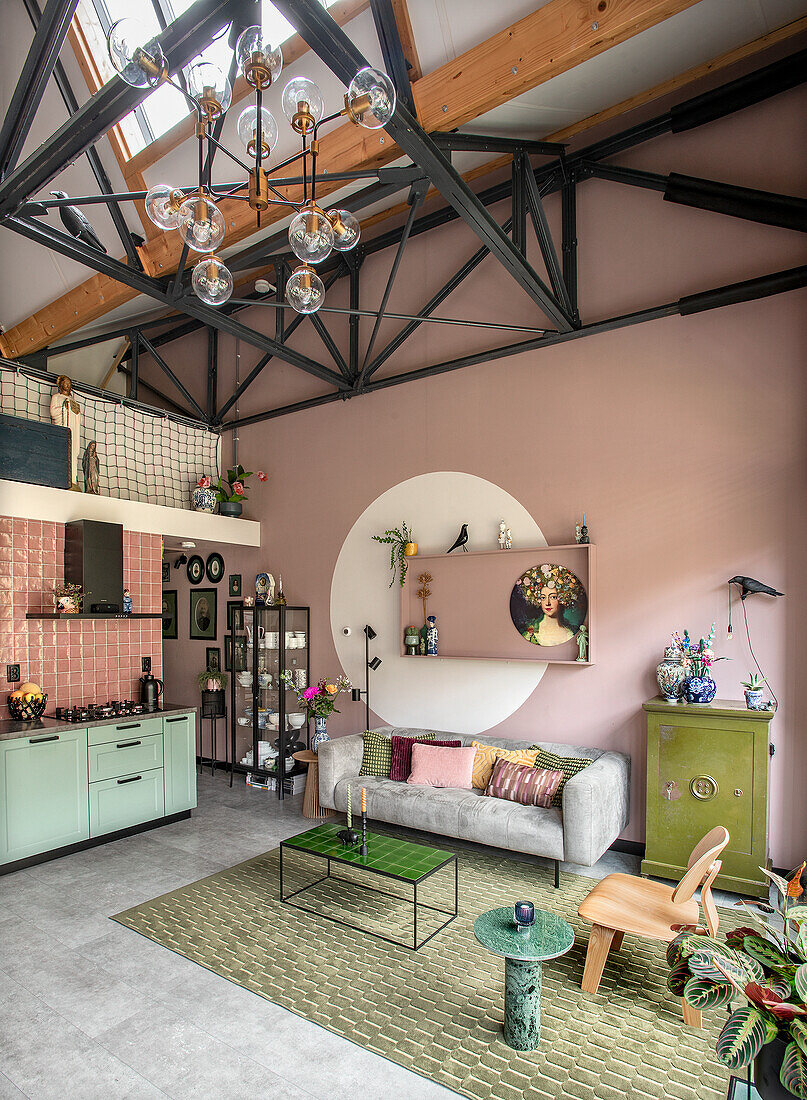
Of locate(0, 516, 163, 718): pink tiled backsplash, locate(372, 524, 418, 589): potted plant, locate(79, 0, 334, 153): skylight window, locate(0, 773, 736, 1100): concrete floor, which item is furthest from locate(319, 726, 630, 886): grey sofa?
locate(79, 0, 334, 153): skylight window

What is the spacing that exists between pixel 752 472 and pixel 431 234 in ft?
11.1

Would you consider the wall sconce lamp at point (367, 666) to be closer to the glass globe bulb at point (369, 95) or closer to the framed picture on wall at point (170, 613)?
the framed picture on wall at point (170, 613)

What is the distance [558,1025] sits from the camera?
2.72 metres

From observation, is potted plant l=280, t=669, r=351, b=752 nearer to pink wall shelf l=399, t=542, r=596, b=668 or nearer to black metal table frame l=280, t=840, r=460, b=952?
pink wall shelf l=399, t=542, r=596, b=668

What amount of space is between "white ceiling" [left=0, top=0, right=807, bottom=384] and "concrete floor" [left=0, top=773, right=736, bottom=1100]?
14.1 feet

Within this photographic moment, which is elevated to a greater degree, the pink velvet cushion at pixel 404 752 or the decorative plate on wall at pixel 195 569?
the decorative plate on wall at pixel 195 569

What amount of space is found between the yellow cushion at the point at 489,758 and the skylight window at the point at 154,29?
14.6 feet

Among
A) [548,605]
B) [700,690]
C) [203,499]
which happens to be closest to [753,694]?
[700,690]

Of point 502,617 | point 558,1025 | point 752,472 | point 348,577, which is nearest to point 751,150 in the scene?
point 752,472

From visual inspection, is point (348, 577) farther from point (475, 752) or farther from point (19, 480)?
point (19, 480)

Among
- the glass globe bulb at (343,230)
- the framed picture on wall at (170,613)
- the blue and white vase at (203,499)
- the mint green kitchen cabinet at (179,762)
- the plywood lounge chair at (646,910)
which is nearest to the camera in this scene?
the glass globe bulb at (343,230)

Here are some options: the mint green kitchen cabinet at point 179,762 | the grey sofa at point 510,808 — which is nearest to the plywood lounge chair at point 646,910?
the grey sofa at point 510,808

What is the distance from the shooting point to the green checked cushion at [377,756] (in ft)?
16.7

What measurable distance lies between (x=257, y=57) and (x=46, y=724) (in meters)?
4.33
